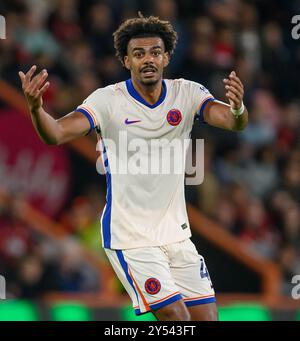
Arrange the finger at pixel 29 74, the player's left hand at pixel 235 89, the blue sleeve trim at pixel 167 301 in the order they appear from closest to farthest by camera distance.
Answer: the finger at pixel 29 74 < the player's left hand at pixel 235 89 < the blue sleeve trim at pixel 167 301

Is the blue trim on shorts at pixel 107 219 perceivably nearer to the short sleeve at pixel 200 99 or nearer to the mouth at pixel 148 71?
the mouth at pixel 148 71

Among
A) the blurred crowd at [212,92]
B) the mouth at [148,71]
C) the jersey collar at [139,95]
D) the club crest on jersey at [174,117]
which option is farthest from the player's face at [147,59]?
the blurred crowd at [212,92]

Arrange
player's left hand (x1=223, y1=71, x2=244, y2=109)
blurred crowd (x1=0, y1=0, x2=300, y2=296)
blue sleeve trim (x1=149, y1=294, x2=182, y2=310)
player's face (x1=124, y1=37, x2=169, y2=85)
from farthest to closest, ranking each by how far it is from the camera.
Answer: blurred crowd (x1=0, y1=0, x2=300, y2=296)
player's face (x1=124, y1=37, x2=169, y2=85)
blue sleeve trim (x1=149, y1=294, x2=182, y2=310)
player's left hand (x1=223, y1=71, x2=244, y2=109)

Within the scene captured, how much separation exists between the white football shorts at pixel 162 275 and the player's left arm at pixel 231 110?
0.82m

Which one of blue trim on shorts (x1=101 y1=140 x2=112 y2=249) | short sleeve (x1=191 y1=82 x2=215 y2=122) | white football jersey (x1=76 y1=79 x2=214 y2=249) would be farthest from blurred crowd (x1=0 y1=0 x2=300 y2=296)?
short sleeve (x1=191 y1=82 x2=215 y2=122)

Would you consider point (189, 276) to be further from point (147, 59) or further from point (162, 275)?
point (147, 59)

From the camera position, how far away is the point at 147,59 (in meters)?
6.70

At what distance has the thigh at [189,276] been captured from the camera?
679 centimetres

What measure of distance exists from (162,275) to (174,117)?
3.37 feet

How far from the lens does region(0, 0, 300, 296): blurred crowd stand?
430 inches

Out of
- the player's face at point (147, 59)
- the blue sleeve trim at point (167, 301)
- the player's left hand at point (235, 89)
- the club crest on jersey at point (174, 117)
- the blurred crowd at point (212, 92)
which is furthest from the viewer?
the blurred crowd at point (212, 92)

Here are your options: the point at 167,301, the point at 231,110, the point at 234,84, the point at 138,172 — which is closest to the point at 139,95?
the point at 138,172

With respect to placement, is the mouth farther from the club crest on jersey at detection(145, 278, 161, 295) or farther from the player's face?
the club crest on jersey at detection(145, 278, 161, 295)

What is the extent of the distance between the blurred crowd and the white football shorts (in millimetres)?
3826
